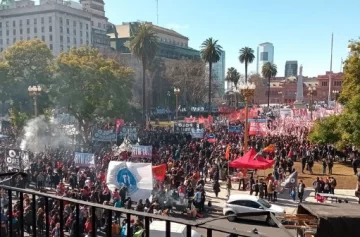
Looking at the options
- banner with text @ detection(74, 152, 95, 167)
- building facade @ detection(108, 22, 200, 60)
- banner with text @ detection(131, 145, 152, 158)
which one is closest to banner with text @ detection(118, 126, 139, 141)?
banner with text @ detection(131, 145, 152, 158)

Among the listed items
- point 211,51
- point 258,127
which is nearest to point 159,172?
point 258,127

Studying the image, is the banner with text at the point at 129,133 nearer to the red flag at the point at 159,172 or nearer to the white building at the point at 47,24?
the red flag at the point at 159,172

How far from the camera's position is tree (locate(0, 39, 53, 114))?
45.1m

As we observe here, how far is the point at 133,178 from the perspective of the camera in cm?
1594

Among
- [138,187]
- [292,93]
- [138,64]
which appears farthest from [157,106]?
[138,187]

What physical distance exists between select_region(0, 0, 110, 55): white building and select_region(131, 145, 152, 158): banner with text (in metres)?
87.3

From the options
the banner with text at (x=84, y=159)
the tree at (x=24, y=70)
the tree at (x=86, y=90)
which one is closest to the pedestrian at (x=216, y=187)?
the banner with text at (x=84, y=159)

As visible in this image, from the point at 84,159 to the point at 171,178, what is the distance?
185 inches

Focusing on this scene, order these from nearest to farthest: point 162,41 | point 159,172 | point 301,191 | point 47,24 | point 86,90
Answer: point 159,172, point 301,191, point 86,90, point 47,24, point 162,41

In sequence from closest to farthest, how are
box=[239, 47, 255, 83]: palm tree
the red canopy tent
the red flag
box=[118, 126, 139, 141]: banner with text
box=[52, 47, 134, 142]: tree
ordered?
the red flag, the red canopy tent, box=[118, 126, 139, 141]: banner with text, box=[52, 47, 134, 142]: tree, box=[239, 47, 255, 83]: palm tree

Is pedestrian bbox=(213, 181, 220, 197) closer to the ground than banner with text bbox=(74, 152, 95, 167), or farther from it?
closer to the ground

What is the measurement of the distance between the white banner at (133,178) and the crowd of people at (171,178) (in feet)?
1.05

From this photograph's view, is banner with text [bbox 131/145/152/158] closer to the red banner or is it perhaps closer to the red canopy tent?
the red canopy tent

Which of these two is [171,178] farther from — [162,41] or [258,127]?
[162,41]
